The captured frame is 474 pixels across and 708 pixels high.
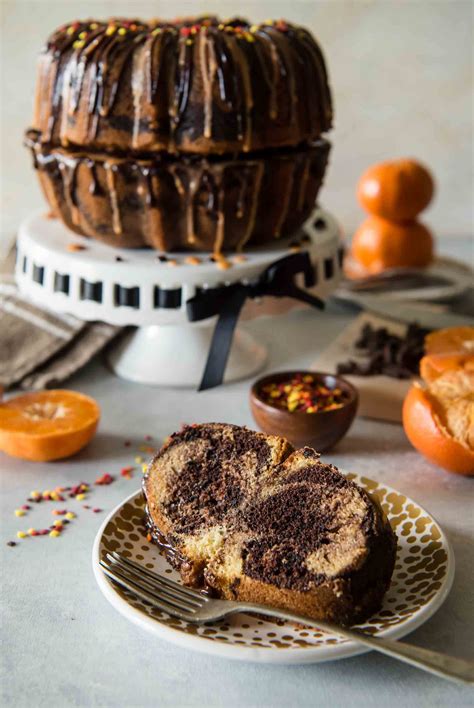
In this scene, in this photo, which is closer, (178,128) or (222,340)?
(178,128)

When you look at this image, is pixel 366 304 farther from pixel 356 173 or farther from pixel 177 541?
pixel 177 541

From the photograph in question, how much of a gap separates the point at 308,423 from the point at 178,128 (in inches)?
20.2

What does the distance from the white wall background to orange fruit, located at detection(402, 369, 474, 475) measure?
1.35 meters

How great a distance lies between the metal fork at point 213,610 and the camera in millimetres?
835

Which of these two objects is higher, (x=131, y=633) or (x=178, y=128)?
(x=178, y=128)

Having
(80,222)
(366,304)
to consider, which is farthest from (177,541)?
(366,304)

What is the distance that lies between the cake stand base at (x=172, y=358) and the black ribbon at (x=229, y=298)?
146 millimetres

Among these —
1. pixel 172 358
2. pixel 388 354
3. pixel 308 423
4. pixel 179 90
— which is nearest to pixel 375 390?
pixel 388 354

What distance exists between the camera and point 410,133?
2.54 meters

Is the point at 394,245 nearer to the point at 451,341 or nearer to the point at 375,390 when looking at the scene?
the point at 451,341

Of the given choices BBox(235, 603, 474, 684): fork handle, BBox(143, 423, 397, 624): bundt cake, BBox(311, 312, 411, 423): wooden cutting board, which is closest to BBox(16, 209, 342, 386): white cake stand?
BBox(311, 312, 411, 423): wooden cutting board

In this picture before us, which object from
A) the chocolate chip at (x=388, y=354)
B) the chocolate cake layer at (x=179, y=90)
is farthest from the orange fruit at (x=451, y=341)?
the chocolate cake layer at (x=179, y=90)

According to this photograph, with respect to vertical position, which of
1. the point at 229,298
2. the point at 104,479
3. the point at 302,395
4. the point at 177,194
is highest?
the point at 177,194

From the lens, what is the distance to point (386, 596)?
978 millimetres
